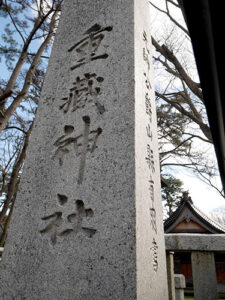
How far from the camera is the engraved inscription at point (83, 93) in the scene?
1.67 metres

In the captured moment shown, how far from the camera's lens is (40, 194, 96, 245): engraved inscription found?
4.15 ft

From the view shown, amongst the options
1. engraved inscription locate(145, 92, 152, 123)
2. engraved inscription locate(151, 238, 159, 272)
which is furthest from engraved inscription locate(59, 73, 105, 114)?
engraved inscription locate(151, 238, 159, 272)

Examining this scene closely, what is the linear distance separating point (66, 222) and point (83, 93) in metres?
1.00

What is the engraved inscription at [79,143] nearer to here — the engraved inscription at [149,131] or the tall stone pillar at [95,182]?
the tall stone pillar at [95,182]

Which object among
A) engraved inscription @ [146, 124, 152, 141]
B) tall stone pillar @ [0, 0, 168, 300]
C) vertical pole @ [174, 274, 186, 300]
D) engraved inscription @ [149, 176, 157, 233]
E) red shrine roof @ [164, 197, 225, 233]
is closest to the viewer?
tall stone pillar @ [0, 0, 168, 300]

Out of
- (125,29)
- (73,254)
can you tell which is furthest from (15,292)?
(125,29)

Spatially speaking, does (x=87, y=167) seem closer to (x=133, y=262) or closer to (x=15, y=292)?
(x=133, y=262)

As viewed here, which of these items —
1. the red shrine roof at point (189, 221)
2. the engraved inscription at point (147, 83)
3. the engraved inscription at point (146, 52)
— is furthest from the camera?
the red shrine roof at point (189, 221)

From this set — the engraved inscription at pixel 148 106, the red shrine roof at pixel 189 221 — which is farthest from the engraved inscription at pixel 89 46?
the red shrine roof at pixel 189 221

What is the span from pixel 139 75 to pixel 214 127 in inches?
36.2

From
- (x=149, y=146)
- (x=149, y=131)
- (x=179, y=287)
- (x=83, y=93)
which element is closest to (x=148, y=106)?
(x=149, y=131)

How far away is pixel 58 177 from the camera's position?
150 centimetres

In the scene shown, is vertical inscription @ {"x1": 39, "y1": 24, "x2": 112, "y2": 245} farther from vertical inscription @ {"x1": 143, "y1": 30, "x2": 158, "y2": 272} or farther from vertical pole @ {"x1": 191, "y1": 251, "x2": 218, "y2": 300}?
vertical pole @ {"x1": 191, "y1": 251, "x2": 218, "y2": 300}

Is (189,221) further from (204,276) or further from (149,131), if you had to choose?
(149,131)
